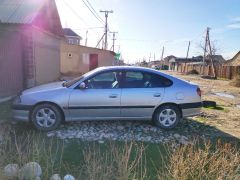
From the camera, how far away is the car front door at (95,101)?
22.4ft

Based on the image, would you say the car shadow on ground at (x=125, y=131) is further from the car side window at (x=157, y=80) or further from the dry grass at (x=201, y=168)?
the dry grass at (x=201, y=168)

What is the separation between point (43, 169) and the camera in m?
4.30

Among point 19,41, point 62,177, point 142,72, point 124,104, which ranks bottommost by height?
point 62,177

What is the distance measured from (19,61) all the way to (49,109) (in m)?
5.83

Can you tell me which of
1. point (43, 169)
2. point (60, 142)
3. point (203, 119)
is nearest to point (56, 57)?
point (203, 119)

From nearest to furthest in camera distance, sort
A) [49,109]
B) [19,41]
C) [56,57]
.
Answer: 1. [49,109]
2. [19,41]
3. [56,57]

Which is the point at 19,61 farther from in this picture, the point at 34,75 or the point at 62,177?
the point at 62,177

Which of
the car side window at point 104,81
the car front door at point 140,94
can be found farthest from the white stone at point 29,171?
the car front door at point 140,94

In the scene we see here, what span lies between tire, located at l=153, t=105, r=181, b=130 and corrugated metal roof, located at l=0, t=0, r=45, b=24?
21.2ft

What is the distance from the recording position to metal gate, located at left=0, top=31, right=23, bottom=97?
36.5 feet

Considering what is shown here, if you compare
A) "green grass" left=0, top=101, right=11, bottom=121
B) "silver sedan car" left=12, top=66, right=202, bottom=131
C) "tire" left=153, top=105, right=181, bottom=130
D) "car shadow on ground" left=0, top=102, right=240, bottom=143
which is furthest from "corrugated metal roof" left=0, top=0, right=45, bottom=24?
"tire" left=153, top=105, right=181, bottom=130

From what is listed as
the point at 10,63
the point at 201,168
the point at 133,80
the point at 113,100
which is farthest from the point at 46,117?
the point at 10,63

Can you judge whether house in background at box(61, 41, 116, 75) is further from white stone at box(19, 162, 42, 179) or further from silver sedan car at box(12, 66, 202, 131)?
white stone at box(19, 162, 42, 179)

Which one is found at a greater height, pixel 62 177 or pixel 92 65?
pixel 92 65
